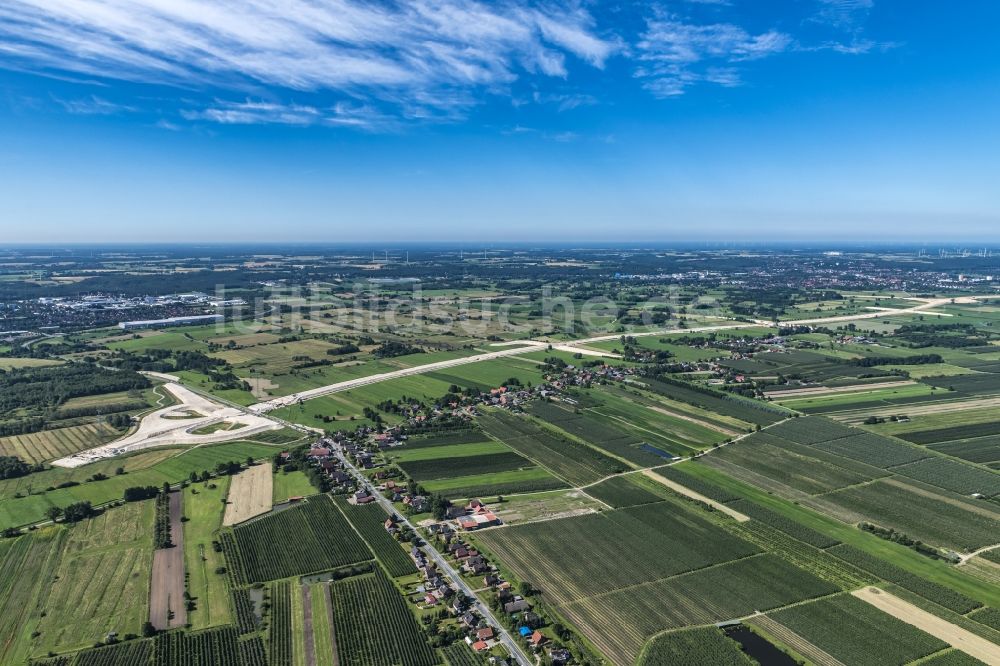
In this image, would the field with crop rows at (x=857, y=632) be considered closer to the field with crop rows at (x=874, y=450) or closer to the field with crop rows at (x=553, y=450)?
the field with crop rows at (x=553, y=450)

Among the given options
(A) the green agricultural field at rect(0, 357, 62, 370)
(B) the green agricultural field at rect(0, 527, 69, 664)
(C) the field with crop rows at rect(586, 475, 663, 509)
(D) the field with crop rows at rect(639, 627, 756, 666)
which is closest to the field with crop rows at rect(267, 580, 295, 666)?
(B) the green agricultural field at rect(0, 527, 69, 664)

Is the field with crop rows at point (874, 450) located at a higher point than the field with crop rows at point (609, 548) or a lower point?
higher

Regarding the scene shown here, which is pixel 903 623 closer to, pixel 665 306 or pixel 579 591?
pixel 579 591

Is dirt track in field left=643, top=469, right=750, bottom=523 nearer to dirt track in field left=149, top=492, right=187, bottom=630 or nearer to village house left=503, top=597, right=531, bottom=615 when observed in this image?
village house left=503, top=597, right=531, bottom=615

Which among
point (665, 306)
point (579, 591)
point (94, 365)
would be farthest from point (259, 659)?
point (665, 306)

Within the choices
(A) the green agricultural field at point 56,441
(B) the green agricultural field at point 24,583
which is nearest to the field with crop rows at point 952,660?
(B) the green agricultural field at point 24,583

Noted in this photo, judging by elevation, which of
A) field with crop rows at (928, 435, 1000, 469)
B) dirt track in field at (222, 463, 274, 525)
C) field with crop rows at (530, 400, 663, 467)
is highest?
field with crop rows at (928, 435, 1000, 469)

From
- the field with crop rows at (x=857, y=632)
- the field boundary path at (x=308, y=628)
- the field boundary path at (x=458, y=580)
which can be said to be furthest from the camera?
the field boundary path at (x=458, y=580)
